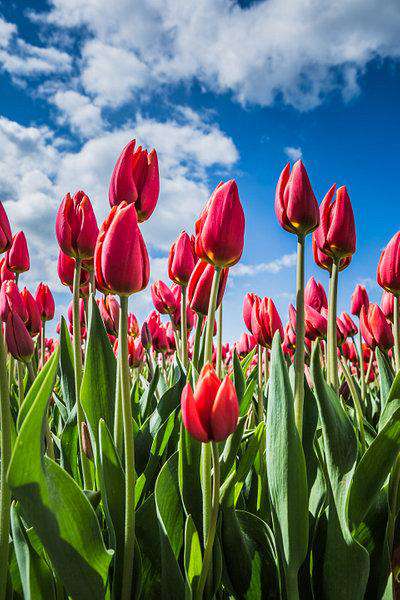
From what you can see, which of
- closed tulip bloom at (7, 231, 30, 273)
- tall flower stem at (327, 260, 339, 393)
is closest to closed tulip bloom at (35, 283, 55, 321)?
closed tulip bloom at (7, 231, 30, 273)

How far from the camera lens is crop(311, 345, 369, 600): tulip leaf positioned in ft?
4.08

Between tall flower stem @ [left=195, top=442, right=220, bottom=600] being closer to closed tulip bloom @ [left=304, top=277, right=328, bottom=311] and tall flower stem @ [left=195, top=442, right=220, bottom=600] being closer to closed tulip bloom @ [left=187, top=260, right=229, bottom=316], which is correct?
closed tulip bloom @ [left=187, top=260, right=229, bottom=316]

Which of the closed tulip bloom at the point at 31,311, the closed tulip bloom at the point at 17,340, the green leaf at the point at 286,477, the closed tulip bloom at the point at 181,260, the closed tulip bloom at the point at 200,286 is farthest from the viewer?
the closed tulip bloom at the point at 31,311

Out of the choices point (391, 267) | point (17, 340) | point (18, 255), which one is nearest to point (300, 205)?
point (391, 267)

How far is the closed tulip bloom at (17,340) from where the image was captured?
194 cm

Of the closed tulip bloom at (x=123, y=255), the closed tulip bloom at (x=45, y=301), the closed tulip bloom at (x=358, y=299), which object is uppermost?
the closed tulip bloom at (x=358, y=299)

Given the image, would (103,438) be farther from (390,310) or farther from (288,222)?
(390,310)

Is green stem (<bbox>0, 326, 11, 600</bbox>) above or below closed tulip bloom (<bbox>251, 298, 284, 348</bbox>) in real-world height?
below

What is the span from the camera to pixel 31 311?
8.39 feet

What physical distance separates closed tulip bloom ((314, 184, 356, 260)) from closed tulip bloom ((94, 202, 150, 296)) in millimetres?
797

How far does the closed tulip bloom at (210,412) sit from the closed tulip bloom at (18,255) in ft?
6.30

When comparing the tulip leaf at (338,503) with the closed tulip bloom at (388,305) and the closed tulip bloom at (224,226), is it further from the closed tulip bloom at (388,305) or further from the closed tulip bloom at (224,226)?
the closed tulip bloom at (388,305)

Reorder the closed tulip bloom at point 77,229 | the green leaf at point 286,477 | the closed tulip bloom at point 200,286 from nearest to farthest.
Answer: the green leaf at point 286,477
the closed tulip bloom at point 77,229
the closed tulip bloom at point 200,286

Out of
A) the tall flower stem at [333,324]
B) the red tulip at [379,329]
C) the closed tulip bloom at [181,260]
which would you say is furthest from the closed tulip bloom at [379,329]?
the closed tulip bloom at [181,260]
